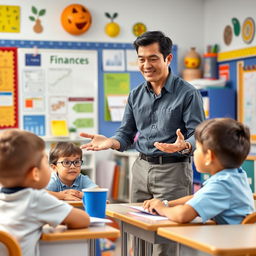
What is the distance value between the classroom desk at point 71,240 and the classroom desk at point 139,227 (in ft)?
0.60

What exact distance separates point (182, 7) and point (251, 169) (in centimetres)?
228

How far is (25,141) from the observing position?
2193 mm

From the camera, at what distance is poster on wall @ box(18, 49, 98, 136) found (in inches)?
252

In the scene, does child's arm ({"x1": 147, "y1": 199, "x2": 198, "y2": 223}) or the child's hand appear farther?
the child's hand

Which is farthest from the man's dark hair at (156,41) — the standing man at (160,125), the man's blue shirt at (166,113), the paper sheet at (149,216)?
the paper sheet at (149,216)

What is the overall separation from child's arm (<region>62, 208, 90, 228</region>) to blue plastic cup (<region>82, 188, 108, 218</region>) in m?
0.28

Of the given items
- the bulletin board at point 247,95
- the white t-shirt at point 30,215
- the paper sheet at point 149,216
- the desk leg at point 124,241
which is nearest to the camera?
the white t-shirt at point 30,215

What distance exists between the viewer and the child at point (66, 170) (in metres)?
3.30

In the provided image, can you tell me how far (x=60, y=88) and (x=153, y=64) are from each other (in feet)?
10.7

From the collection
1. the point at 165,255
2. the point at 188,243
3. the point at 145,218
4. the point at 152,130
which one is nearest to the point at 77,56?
the point at 152,130

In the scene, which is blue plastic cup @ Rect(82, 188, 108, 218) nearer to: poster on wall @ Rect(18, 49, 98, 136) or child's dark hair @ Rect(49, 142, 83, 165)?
child's dark hair @ Rect(49, 142, 83, 165)

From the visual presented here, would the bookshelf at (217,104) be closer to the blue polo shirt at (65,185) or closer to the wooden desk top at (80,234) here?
the blue polo shirt at (65,185)

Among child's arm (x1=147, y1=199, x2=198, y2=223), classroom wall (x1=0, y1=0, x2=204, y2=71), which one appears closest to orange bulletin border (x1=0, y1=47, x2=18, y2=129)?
classroom wall (x1=0, y1=0, x2=204, y2=71)

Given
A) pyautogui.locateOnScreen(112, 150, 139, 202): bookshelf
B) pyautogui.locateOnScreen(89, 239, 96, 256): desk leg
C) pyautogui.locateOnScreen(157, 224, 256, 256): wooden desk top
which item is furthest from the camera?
pyautogui.locateOnScreen(112, 150, 139, 202): bookshelf
